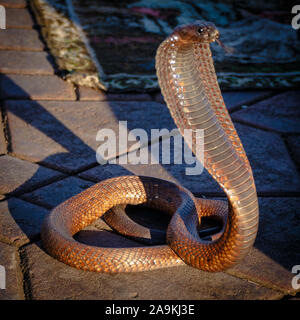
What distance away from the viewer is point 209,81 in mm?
2051

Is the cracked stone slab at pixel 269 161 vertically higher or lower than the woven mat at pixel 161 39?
lower

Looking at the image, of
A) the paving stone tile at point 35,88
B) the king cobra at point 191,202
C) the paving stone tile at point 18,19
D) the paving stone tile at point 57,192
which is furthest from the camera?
the paving stone tile at point 18,19

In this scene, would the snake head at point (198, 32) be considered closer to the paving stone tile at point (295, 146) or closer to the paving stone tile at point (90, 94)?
the paving stone tile at point (295, 146)

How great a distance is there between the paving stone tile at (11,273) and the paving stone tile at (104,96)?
6.60 feet

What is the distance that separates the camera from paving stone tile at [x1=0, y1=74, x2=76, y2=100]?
4082 millimetres

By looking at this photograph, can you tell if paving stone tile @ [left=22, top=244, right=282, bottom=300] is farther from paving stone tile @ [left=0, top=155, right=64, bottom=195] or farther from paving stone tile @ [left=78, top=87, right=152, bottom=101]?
paving stone tile @ [left=78, top=87, right=152, bottom=101]

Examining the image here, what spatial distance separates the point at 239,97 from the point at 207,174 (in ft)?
4.55

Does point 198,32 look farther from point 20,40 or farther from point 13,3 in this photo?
point 13,3

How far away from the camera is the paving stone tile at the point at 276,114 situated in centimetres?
390

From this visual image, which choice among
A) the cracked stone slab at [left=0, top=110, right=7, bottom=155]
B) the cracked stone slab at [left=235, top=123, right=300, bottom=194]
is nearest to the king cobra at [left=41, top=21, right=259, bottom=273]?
the cracked stone slab at [left=235, top=123, right=300, bottom=194]

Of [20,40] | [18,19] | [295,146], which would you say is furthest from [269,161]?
[18,19]

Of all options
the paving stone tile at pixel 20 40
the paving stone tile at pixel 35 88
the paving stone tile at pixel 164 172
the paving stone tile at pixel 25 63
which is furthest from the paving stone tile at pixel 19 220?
the paving stone tile at pixel 20 40

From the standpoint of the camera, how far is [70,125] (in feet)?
12.2

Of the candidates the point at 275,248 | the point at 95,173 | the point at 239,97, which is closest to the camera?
the point at 275,248
